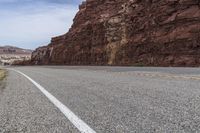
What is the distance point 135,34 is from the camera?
204 ft

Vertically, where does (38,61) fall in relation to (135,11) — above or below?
below

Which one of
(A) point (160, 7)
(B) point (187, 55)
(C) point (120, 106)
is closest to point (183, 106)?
(C) point (120, 106)

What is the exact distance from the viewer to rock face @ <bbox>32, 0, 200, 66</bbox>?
49281mm

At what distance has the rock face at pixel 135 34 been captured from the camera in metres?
49.3

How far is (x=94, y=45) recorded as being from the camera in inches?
2975

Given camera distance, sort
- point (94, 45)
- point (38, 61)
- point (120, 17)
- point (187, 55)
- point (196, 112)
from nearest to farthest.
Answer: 1. point (196, 112)
2. point (187, 55)
3. point (120, 17)
4. point (94, 45)
5. point (38, 61)

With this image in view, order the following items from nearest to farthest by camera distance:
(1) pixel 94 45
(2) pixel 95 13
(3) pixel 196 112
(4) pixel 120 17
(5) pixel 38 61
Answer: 1. (3) pixel 196 112
2. (4) pixel 120 17
3. (1) pixel 94 45
4. (2) pixel 95 13
5. (5) pixel 38 61

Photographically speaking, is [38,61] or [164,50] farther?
[38,61]

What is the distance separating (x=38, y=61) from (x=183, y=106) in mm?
117003

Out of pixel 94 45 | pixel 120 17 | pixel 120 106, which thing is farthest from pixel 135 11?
pixel 120 106

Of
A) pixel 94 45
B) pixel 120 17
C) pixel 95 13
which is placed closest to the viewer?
pixel 120 17

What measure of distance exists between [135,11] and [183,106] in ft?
192

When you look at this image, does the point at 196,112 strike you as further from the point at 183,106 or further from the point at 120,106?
the point at 120,106

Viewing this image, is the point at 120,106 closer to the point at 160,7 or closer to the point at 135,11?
the point at 160,7
